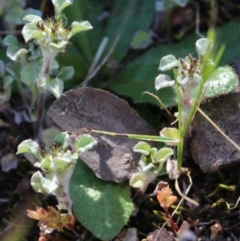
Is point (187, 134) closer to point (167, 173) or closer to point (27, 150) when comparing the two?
point (167, 173)

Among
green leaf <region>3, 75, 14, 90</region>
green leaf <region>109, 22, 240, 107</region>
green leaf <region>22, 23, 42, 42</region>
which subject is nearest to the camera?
green leaf <region>22, 23, 42, 42</region>

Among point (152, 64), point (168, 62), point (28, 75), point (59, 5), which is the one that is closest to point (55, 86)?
point (28, 75)

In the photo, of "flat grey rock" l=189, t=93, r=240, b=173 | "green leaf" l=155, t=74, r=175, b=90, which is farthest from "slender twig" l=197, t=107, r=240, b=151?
"green leaf" l=155, t=74, r=175, b=90

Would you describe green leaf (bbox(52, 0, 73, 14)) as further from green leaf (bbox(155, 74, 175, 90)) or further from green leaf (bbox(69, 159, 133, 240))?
green leaf (bbox(69, 159, 133, 240))

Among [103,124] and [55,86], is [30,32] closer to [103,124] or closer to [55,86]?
[55,86]

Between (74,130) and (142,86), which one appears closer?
(74,130)

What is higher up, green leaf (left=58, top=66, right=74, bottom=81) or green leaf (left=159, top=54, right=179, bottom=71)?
green leaf (left=159, top=54, right=179, bottom=71)

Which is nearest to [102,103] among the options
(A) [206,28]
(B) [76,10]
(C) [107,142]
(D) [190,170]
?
(C) [107,142]
